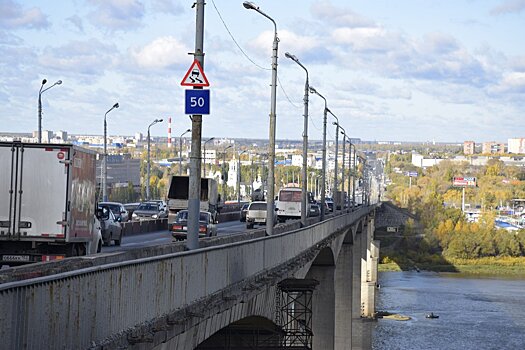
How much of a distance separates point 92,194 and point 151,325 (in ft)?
43.7

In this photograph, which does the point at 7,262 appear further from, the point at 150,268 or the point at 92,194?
the point at 150,268

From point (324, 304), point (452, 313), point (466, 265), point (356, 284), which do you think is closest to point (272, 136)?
point (324, 304)

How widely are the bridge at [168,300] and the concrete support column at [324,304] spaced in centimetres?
2631

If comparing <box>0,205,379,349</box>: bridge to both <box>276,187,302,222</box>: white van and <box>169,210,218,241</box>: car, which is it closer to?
<box>169,210,218,241</box>: car

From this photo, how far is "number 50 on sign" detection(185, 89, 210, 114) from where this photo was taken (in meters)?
20.0

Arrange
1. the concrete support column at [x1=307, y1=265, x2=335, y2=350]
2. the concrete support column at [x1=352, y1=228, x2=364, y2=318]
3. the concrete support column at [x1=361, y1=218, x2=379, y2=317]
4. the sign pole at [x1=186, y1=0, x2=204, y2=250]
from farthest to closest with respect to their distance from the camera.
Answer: the concrete support column at [x1=361, y1=218, x2=379, y2=317] → the concrete support column at [x1=352, y1=228, x2=364, y2=318] → the concrete support column at [x1=307, y1=265, x2=335, y2=350] → the sign pole at [x1=186, y1=0, x2=204, y2=250]

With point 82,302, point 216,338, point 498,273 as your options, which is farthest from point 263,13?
point 498,273

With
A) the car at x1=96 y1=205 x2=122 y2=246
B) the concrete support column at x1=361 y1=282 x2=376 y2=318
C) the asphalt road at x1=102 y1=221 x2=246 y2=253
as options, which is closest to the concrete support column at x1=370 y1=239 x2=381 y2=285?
the concrete support column at x1=361 y1=282 x2=376 y2=318

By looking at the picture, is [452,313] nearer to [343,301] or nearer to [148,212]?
[343,301]

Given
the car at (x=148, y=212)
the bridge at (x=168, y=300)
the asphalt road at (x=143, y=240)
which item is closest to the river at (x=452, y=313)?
the car at (x=148, y=212)

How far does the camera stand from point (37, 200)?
911 inches

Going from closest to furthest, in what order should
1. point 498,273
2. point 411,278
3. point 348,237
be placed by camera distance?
point 348,237 < point 411,278 < point 498,273

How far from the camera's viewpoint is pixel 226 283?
64.3ft

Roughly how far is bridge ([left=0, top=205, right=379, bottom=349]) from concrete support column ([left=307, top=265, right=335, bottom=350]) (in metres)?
26.3
